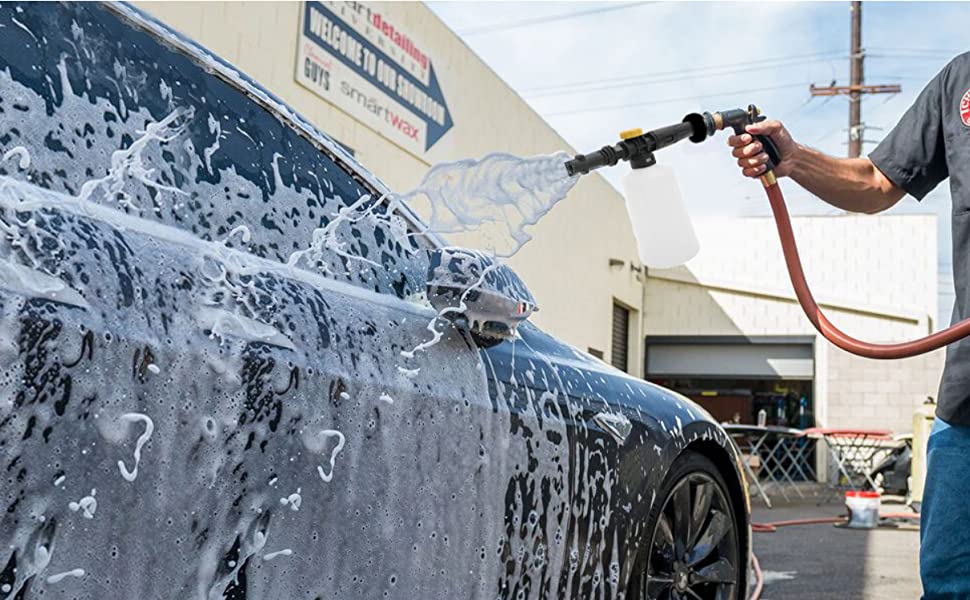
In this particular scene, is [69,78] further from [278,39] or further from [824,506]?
[824,506]

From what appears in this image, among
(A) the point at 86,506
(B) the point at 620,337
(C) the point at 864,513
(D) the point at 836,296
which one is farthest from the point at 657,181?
(D) the point at 836,296

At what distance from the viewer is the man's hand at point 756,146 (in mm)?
2314

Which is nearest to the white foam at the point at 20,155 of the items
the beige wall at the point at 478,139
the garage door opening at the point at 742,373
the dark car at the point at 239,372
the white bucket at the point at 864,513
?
the dark car at the point at 239,372

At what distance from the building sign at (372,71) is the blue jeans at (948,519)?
7.53 meters

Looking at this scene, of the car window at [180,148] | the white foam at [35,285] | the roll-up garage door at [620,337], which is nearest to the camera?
the white foam at [35,285]

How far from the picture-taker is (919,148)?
2389 millimetres

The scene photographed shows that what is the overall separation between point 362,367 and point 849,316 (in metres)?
19.2

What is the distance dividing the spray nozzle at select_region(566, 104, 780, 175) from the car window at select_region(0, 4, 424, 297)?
420 millimetres

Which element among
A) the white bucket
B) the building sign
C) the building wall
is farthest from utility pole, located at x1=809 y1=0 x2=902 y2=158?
the white bucket

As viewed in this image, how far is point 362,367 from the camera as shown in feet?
5.92

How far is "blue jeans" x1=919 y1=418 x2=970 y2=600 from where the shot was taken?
2.13 m

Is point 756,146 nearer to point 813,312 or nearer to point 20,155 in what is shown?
point 813,312

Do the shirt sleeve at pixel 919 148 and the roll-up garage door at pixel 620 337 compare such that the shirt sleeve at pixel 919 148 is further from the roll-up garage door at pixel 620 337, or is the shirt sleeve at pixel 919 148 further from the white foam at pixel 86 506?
the roll-up garage door at pixel 620 337

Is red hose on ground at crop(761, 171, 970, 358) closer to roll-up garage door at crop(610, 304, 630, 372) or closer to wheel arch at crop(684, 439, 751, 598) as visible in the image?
wheel arch at crop(684, 439, 751, 598)
